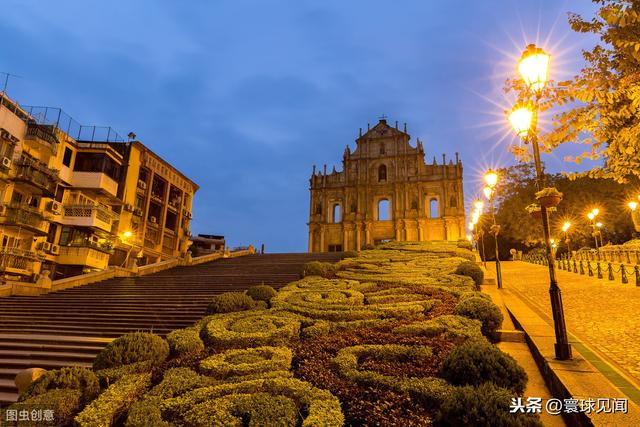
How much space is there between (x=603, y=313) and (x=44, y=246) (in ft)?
110

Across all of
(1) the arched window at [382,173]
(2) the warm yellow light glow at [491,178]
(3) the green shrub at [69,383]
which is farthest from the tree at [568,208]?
(3) the green shrub at [69,383]

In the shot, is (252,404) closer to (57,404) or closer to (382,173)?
(57,404)

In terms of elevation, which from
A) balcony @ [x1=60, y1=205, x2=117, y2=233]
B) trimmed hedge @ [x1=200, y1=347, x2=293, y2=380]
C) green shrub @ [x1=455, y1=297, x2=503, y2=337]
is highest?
balcony @ [x1=60, y1=205, x2=117, y2=233]

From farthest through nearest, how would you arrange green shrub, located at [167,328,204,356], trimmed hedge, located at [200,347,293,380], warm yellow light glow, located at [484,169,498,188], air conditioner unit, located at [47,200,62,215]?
air conditioner unit, located at [47,200,62,215]
warm yellow light glow, located at [484,169,498,188]
green shrub, located at [167,328,204,356]
trimmed hedge, located at [200,347,293,380]

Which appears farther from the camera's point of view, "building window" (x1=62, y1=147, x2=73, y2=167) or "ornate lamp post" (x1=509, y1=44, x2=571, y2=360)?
"building window" (x1=62, y1=147, x2=73, y2=167)

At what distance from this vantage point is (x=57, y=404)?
5.96 metres

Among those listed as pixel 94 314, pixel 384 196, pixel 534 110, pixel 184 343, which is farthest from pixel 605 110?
pixel 384 196

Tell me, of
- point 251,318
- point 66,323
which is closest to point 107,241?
point 66,323

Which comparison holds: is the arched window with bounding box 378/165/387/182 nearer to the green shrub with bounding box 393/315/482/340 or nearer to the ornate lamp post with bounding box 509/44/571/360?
the green shrub with bounding box 393/315/482/340

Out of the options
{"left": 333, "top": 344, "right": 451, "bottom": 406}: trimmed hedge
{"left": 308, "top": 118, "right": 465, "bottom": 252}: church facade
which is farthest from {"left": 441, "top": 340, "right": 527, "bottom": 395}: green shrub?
{"left": 308, "top": 118, "right": 465, "bottom": 252}: church facade

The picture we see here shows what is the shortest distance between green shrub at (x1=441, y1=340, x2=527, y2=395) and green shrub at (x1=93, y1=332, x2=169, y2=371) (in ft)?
18.8

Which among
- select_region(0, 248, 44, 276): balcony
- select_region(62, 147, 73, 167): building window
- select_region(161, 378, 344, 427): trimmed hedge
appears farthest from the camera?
select_region(62, 147, 73, 167): building window

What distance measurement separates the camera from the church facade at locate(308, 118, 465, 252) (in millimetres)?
52500

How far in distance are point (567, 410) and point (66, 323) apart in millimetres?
14076
